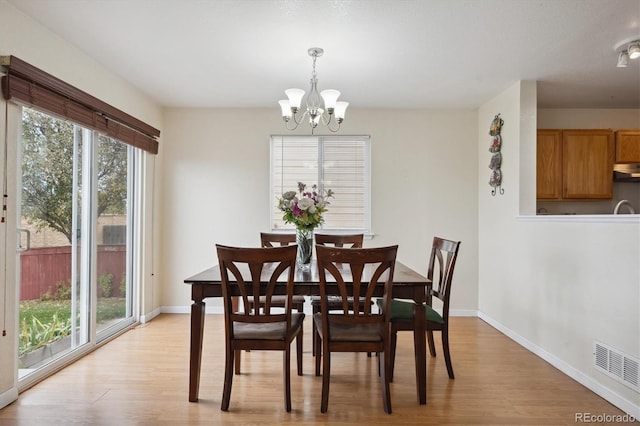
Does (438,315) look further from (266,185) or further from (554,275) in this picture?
(266,185)

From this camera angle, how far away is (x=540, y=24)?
2473 mm

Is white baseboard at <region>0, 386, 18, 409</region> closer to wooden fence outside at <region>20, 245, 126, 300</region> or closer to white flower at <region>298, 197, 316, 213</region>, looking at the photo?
wooden fence outside at <region>20, 245, 126, 300</region>

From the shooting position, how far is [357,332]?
7.27ft

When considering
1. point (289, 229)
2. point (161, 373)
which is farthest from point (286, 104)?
point (161, 373)

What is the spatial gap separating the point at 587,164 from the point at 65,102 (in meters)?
4.80

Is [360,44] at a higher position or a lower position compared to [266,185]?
higher

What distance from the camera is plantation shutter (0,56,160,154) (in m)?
2.25

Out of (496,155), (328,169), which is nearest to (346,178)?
(328,169)

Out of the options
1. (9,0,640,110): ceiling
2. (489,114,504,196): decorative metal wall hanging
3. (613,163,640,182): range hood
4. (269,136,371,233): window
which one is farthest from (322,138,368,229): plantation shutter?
(613,163,640,182): range hood

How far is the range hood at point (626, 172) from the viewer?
3915 millimetres

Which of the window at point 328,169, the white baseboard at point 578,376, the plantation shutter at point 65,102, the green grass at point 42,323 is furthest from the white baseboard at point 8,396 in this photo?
the white baseboard at point 578,376

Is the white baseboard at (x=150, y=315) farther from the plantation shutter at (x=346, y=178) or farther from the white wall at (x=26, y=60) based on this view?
the plantation shutter at (x=346, y=178)

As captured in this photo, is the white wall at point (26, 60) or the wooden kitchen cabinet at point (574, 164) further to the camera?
the wooden kitchen cabinet at point (574, 164)

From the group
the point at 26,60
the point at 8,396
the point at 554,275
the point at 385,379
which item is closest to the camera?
the point at 385,379
